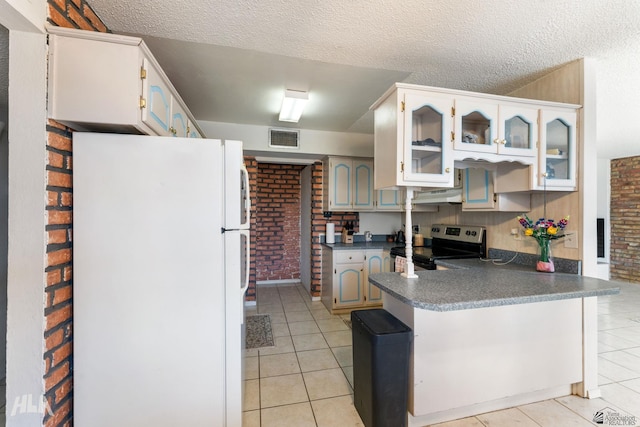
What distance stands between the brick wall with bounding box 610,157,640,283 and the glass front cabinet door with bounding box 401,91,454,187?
5569mm

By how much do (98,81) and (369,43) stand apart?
5.01ft

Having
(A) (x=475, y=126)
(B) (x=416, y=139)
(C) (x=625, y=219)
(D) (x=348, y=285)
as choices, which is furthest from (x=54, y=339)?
(C) (x=625, y=219)

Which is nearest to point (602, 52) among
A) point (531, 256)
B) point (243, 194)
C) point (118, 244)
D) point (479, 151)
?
point (479, 151)

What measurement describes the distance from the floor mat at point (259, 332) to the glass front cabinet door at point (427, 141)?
2126 mm

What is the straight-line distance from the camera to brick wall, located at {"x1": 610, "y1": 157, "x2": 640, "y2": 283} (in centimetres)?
494

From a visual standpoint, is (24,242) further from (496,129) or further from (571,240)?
(571,240)

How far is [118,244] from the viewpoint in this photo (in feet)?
4.60

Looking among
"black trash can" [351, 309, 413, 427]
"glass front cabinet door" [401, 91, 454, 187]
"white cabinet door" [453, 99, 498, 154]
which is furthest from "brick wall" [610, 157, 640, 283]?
"black trash can" [351, 309, 413, 427]

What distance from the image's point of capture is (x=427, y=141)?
188cm

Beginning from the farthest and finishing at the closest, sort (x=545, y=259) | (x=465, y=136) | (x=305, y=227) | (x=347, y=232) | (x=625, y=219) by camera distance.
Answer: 1. (x=625, y=219)
2. (x=305, y=227)
3. (x=347, y=232)
4. (x=545, y=259)
5. (x=465, y=136)

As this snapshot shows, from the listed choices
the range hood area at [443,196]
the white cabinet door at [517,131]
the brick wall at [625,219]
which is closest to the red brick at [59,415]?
the white cabinet door at [517,131]

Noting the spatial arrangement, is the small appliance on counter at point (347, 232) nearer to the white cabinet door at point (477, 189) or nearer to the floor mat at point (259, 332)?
the floor mat at point (259, 332)

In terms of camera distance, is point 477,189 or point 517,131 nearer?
point 517,131

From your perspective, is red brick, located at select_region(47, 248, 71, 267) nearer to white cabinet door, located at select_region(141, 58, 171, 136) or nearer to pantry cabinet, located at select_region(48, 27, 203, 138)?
pantry cabinet, located at select_region(48, 27, 203, 138)
